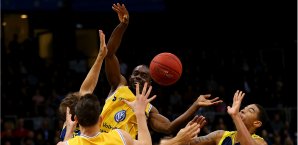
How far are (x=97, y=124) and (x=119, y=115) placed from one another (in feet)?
6.29

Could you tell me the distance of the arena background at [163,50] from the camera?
1441cm

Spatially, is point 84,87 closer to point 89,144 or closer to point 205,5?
point 89,144

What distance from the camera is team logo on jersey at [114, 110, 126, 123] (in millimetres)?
6703

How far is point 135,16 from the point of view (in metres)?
18.8

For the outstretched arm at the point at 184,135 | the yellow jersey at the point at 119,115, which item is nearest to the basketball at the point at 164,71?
the yellow jersey at the point at 119,115

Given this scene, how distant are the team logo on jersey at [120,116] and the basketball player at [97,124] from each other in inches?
69.4

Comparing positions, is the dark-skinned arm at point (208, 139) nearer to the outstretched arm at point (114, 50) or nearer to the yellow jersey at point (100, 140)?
the outstretched arm at point (114, 50)

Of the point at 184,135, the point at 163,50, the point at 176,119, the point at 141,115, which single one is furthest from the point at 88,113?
the point at 163,50

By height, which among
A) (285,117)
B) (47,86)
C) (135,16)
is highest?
(135,16)

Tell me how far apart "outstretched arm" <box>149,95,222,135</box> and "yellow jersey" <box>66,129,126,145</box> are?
4.08ft

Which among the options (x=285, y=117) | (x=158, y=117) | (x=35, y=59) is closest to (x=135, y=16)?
(x=35, y=59)

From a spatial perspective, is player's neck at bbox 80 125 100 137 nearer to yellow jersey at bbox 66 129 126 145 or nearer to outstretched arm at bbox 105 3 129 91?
yellow jersey at bbox 66 129 126 145

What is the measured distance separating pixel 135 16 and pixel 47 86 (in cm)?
447

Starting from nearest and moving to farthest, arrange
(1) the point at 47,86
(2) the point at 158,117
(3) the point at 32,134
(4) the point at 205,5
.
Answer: (2) the point at 158,117, (3) the point at 32,134, (1) the point at 47,86, (4) the point at 205,5
